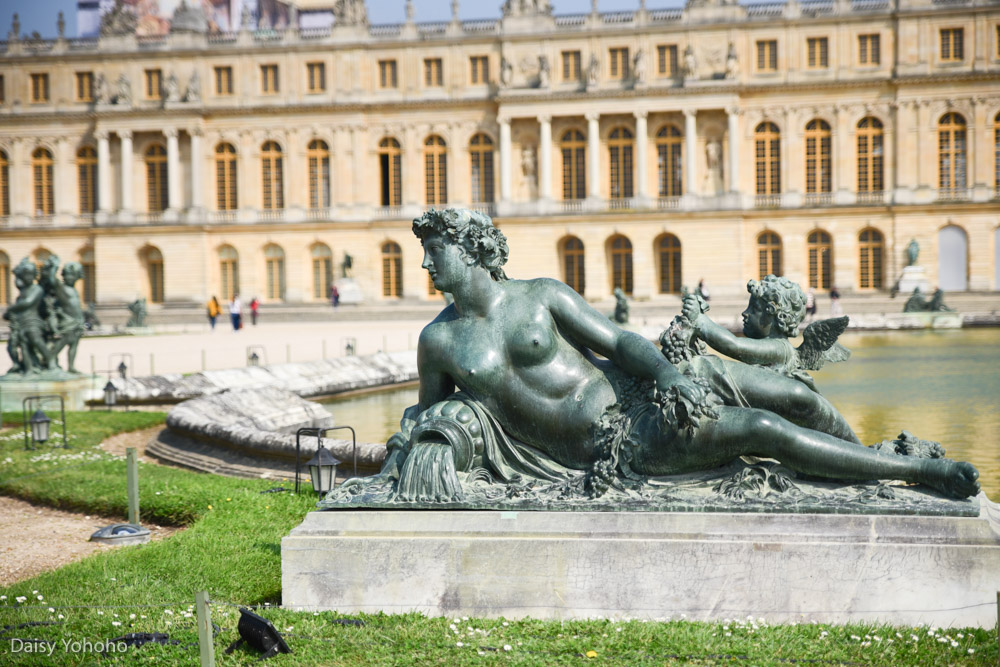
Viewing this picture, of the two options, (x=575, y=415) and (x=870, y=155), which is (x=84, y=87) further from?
(x=575, y=415)

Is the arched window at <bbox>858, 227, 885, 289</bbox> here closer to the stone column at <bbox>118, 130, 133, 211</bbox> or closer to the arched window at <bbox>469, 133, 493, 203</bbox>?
the arched window at <bbox>469, 133, 493, 203</bbox>

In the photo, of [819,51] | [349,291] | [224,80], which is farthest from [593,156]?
[224,80]

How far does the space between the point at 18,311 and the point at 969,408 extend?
12.9 m

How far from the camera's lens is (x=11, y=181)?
52250 mm

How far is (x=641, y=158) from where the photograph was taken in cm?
4794

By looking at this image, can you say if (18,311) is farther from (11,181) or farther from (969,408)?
(11,181)

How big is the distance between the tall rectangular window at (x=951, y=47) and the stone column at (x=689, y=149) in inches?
446

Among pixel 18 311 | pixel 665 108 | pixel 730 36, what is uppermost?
pixel 730 36

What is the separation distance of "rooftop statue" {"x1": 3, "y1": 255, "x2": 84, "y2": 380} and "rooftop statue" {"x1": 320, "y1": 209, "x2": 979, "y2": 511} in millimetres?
11240

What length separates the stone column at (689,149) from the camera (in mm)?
47219

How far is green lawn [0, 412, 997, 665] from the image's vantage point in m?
4.01

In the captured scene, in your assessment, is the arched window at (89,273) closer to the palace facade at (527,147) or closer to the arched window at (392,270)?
the palace facade at (527,147)

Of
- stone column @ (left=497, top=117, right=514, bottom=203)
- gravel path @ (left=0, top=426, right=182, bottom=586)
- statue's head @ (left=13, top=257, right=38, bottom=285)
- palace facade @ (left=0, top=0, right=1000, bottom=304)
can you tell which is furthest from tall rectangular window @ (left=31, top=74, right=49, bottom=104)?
gravel path @ (left=0, top=426, right=182, bottom=586)

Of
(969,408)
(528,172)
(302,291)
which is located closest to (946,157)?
(528,172)
